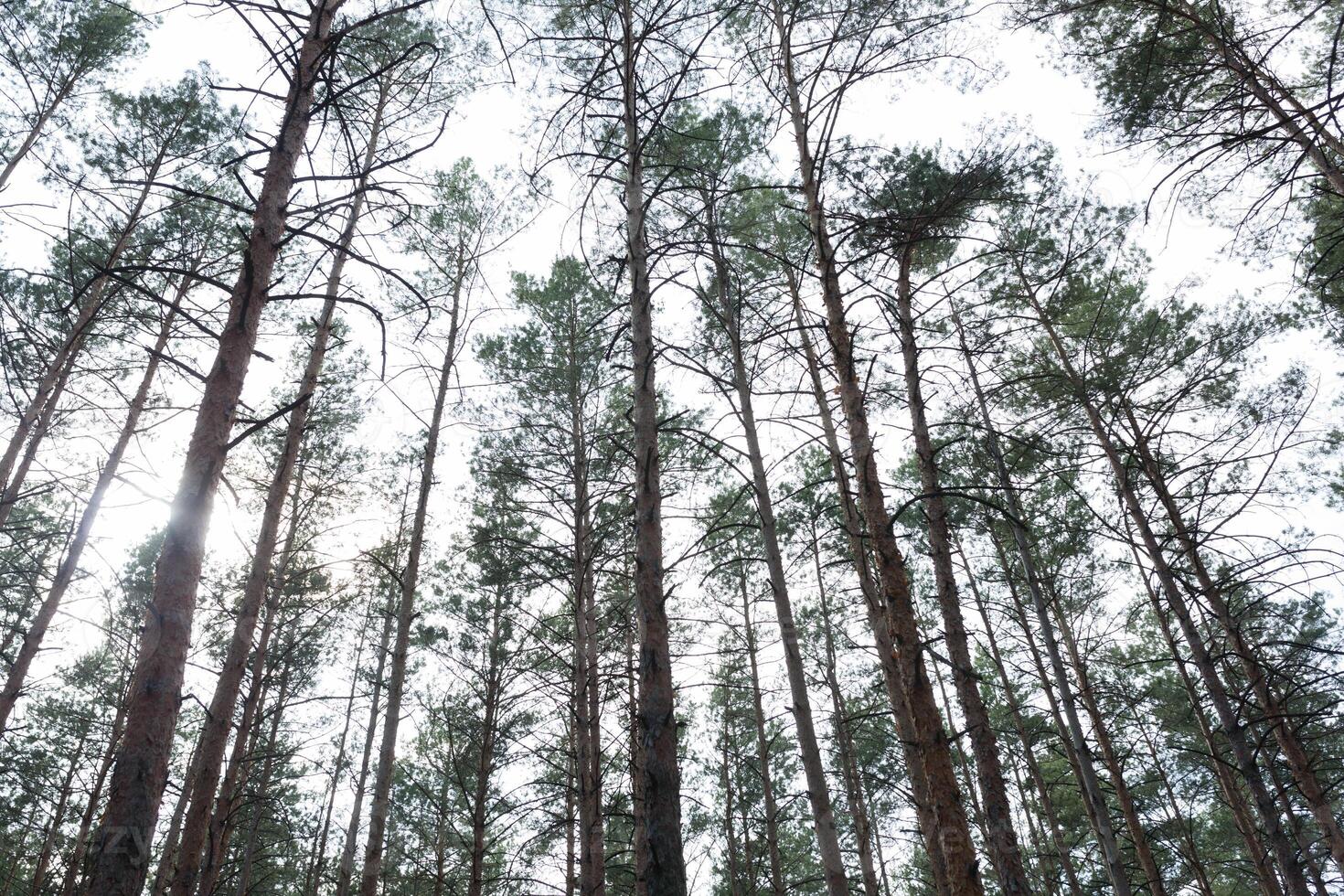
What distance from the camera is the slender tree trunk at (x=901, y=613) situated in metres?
3.53

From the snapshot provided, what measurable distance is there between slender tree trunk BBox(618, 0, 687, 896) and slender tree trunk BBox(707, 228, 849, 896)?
67 centimetres

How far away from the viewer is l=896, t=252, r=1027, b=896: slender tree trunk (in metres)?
5.36

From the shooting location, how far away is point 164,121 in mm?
10141

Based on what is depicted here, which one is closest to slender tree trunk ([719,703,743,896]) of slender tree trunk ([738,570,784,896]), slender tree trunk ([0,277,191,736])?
slender tree trunk ([738,570,784,896])

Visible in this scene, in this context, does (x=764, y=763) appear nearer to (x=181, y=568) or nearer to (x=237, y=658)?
(x=237, y=658)

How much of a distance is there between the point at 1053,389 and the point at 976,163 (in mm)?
3172

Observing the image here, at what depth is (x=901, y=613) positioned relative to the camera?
391cm

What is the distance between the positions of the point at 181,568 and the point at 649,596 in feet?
6.75

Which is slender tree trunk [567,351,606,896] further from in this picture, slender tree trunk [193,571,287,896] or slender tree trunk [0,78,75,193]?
slender tree trunk [0,78,75,193]

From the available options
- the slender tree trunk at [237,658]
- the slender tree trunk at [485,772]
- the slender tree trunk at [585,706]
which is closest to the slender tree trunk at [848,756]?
the slender tree trunk at [585,706]

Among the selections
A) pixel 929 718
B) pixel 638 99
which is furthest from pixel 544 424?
pixel 929 718

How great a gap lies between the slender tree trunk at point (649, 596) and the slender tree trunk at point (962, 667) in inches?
98.5

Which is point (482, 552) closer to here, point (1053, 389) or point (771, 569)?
point (771, 569)

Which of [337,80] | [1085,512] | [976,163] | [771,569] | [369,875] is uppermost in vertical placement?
[976,163]
